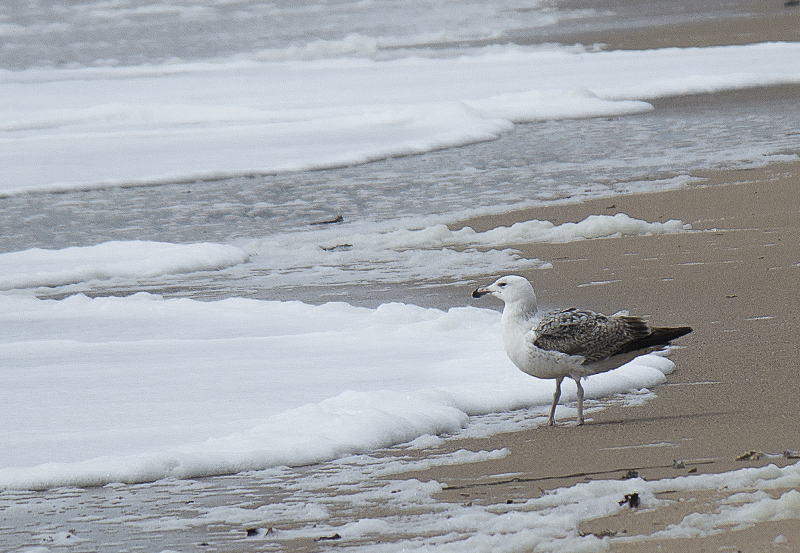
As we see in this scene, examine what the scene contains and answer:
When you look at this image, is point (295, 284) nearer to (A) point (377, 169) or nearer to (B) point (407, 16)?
(A) point (377, 169)

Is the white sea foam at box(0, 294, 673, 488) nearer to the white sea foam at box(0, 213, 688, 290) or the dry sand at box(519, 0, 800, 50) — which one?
the white sea foam at box(0, 213, 688, 290)

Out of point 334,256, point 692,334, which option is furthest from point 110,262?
point 692,334

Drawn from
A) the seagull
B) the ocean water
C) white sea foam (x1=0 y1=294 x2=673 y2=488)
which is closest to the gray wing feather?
the seagull

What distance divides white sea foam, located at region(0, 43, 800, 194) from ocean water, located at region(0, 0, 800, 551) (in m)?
0.11

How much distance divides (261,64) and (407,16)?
52.1 ft

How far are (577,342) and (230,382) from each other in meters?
2.22

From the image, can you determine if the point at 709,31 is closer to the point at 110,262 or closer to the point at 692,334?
the point at 110,262

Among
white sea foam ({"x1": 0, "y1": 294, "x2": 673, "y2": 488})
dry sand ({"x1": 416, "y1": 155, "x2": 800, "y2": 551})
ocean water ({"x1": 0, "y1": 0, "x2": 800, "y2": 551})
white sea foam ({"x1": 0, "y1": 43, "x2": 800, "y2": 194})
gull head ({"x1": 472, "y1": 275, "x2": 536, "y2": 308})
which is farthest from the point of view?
white sea foam ({"x1": 0, "y1": 43, "x2": 800, "y2": 194})

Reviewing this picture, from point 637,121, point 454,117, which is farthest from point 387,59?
point 637,121

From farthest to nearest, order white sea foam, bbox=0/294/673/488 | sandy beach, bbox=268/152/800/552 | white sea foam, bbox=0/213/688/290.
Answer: white sea foam, bbox=0/213/688/290
white sea foam, bbox=0/294/673/488
sandy beach, bbox=268/152/800/552

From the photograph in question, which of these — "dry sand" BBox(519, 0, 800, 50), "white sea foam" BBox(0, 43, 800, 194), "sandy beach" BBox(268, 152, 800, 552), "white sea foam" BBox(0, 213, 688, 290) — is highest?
"dry sand" BBox(519, 0, 800, 50)

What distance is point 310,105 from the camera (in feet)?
74.6

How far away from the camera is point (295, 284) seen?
30.5ft

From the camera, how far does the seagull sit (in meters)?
5.43
